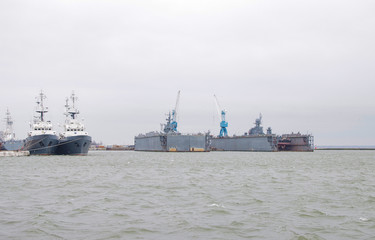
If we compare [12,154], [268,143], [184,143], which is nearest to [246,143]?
[268,143]

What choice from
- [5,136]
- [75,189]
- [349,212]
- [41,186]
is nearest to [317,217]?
[349,212]

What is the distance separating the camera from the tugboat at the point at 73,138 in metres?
93.1

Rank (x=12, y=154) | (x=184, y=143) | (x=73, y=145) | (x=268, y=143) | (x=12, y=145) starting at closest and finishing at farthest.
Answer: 1. (x=12, y=154)
2. (x=73, y=145)
3. (x=12, y=145)
4. (x=184, y=143)
5. (x=268, y=143)

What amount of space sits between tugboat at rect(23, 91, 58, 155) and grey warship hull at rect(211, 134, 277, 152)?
8781 centimetres

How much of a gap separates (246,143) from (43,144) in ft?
322

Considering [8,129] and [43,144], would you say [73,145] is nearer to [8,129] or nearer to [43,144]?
[43,144]

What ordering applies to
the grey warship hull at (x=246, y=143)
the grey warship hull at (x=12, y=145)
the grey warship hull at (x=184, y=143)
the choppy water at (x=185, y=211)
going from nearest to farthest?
the choppy water at (x=185, y=211), the grey warship hull at (x=12, y=145), the grey warship hull at (x=184, y=143), the grey warship hull at (x=246, y=143)

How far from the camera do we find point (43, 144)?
3659 inches

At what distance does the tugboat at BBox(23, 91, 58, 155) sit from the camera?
3628 inches

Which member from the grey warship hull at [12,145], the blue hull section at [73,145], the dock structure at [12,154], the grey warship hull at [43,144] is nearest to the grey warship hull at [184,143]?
the grey warship hull at [12,145]

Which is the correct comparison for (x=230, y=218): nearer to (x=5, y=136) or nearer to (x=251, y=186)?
(x=251, y=186)

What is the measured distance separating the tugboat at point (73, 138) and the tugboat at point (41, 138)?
216 centimetres

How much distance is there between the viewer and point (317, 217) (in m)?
20.5

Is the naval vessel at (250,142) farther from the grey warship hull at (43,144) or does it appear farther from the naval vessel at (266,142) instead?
the grey warship hull at (43,144)
